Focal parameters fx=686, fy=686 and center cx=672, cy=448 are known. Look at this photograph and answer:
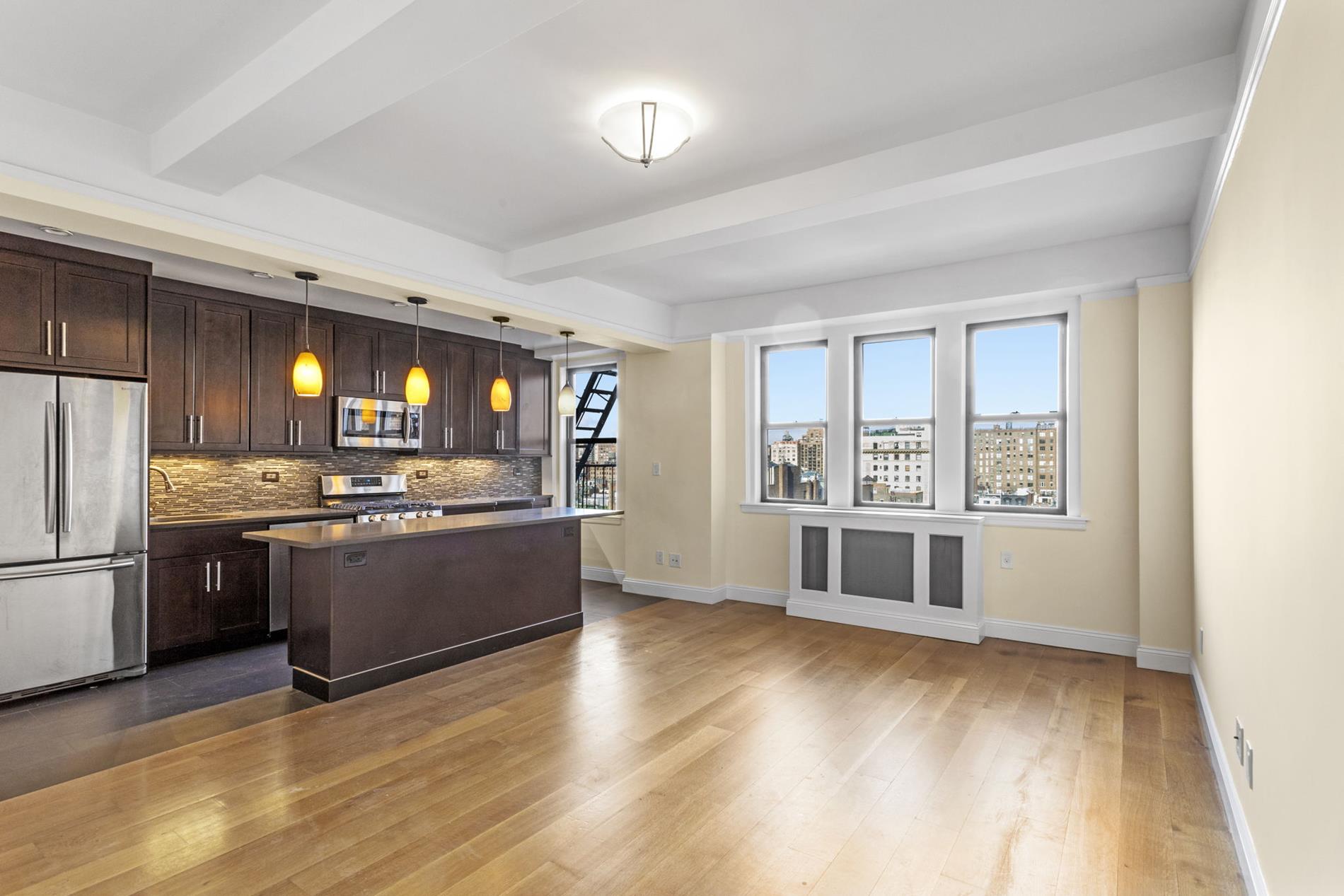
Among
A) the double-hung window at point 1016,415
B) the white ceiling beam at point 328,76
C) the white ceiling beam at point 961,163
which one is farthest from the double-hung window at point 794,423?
the white ceiling beam at point 328,76

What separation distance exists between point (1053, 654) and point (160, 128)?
5744mm

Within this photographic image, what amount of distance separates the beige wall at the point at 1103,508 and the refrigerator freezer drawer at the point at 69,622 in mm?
5853

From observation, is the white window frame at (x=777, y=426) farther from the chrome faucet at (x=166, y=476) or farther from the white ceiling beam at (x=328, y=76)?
the chrome faucet at (x=166, y=476)

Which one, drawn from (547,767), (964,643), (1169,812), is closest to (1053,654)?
(964,643)

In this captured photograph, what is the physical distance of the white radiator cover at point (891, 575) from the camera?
4930mm

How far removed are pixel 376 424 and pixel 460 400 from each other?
0.97 meters

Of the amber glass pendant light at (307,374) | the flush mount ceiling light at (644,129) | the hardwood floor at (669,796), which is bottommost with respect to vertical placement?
the hardwood floor at (669,796)

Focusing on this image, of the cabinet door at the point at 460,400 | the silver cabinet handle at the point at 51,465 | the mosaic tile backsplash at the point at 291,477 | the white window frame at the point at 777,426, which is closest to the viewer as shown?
the silver cabinet handle at the point at 51,465

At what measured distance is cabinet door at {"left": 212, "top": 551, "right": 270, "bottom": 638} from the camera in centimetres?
465

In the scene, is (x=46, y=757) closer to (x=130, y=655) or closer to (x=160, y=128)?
(x=130, y=655)

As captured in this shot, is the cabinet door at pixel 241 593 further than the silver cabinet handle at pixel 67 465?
Yes

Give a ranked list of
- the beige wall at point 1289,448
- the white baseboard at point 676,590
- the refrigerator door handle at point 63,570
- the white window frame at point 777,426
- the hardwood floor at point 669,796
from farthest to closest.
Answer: the white baseboard at point 676,590
the white window frame at point 777,426
the refrigerator door handle at point 63,570
the hardwood floor at point 669,796
the beige wall at point 1289,448

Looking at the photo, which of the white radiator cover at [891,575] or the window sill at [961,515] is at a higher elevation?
the window sill at [961,515]

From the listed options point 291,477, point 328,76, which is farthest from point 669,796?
point 291,477
